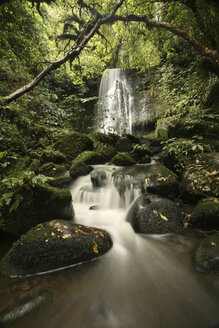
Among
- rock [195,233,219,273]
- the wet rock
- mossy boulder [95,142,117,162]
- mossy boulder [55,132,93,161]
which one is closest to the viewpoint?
the wet rock

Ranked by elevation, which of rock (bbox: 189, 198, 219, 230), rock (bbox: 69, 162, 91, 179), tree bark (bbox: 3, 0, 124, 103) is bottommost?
rock (bbox: 189, 198, 219, 230)

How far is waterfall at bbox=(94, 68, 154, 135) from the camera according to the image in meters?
11.4

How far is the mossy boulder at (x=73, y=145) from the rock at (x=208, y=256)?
5949mm

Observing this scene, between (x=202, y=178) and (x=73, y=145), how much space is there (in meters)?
5.68

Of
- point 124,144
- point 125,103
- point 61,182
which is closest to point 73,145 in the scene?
point 61,182

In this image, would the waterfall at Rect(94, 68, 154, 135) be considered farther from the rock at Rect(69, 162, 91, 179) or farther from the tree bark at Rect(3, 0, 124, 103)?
the rock at Rect(69, 162, 91, 179)

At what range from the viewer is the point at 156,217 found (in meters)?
3.18

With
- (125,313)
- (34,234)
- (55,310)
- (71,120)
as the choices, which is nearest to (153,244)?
(125,313)

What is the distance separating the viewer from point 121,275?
88.6 inches

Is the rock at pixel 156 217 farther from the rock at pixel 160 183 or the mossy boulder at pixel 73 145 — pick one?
the mossy boulder at pixel 73 145

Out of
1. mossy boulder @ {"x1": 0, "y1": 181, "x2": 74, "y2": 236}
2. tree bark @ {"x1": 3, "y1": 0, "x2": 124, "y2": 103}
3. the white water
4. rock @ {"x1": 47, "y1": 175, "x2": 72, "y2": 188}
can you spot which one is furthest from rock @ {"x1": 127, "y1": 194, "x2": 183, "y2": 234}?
the white water

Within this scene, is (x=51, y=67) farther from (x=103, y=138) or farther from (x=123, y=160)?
(x=123, y=160)

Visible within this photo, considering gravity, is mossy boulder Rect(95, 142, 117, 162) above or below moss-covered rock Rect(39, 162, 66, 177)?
above

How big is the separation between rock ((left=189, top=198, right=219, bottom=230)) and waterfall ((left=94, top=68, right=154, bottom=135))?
8.57 m
